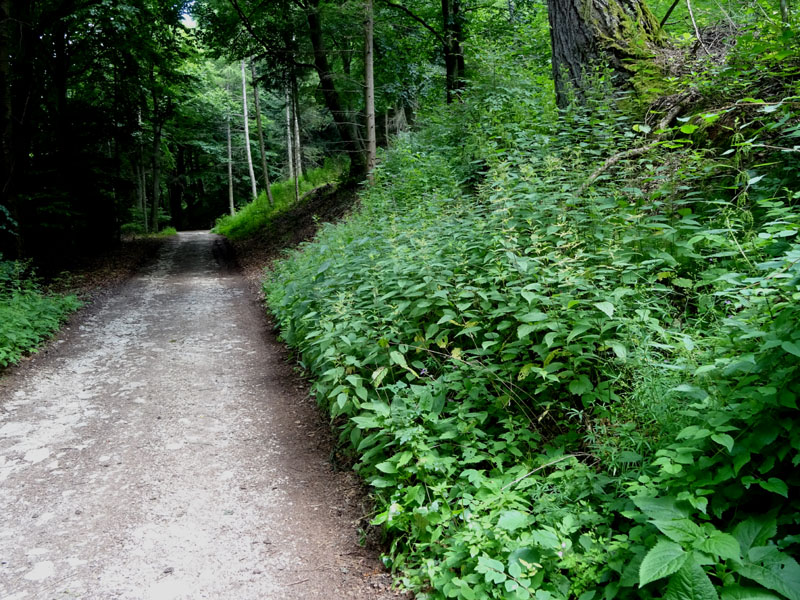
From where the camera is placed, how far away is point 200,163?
3909cm

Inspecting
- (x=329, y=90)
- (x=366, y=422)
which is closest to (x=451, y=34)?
(x=329, y=90)

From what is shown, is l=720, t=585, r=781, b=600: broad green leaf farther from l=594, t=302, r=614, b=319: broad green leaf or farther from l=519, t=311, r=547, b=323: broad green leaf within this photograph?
l=519, t=311, r=547, b=323: broad green leaf

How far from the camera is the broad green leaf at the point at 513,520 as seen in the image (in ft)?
8.04

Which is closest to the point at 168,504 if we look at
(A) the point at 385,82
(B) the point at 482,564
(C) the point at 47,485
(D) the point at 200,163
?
(C) the point at 47,485

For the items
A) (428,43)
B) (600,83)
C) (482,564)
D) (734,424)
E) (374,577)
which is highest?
(428,43)

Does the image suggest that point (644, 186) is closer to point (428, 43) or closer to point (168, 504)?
point (168, 504)

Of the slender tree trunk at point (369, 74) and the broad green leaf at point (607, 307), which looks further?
the slender tree trunk at point (369, 74)

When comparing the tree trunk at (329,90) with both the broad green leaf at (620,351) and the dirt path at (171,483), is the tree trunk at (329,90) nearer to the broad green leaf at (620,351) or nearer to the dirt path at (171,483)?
the dirt path at (171,483)

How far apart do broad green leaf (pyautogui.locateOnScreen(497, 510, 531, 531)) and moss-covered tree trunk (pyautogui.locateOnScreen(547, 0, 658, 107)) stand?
200 inches

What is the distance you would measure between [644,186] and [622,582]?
3560 mm

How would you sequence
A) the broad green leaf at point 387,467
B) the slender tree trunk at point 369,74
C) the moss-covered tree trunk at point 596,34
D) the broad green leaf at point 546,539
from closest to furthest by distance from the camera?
1. the broad green leaf at point 546,539
2. the broad green leaf at point 387,467
3. the moss-covered tree trunk at point 596,34
4. the slender tree trunk at point 369,74

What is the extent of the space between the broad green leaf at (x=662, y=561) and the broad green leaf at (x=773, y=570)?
0.20 meters

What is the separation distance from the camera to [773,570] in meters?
1.77

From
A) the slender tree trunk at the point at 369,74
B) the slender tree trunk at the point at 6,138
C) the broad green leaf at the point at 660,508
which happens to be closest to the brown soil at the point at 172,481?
the broad green leaf at the point at 660,508
